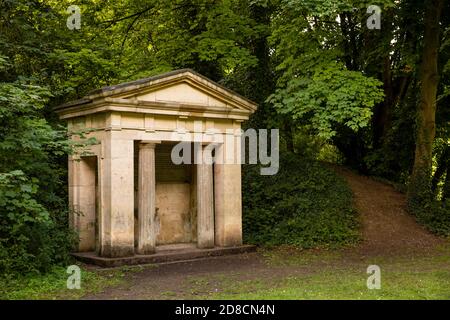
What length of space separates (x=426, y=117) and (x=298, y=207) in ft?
15.1

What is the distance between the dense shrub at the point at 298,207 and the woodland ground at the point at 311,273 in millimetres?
→ 574

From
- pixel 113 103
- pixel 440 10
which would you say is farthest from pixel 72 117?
pixel 440 10

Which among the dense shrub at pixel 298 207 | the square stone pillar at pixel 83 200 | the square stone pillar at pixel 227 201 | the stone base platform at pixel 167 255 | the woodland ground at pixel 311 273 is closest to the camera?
the woodland ground at pixel 311 273

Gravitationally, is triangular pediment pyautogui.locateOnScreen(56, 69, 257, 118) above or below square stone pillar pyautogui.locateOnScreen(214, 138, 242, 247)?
above

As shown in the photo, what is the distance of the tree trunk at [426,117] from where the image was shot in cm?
1548

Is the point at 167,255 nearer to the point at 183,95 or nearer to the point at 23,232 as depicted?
the point at 23,232

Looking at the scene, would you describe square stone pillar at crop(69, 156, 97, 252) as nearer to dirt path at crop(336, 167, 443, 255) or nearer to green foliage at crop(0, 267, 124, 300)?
green foliage at crop(0, 267, 124, 300)

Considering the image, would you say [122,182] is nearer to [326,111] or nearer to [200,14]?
[326,111]

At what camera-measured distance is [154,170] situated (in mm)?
12305

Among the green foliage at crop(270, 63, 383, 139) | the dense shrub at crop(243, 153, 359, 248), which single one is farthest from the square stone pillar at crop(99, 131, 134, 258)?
the green foliage at crop(270, 63, 383, 139)

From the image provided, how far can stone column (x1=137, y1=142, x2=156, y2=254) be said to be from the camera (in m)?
12.0

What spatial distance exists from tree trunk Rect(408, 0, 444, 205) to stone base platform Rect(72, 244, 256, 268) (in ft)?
18.4

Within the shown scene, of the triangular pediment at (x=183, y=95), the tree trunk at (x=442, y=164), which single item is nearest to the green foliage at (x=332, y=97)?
the triangular pediment at (x=183, y=95)

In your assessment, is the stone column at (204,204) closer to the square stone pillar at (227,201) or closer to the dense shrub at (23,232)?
Answer: the square stone pillar at (227,201)
